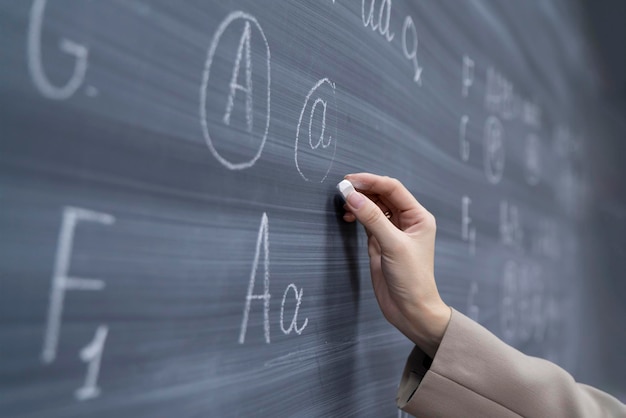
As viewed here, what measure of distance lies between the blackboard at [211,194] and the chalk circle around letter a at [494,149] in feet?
0.40

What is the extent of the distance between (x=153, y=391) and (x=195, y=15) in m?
0.23

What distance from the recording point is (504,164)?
1.10 meters

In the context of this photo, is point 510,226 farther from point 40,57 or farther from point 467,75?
point 40,57

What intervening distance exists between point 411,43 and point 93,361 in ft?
1.78

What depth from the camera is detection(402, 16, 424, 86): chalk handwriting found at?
0.74 m

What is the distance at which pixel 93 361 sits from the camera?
350mm

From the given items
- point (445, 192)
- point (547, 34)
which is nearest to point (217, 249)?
point (445, 192)

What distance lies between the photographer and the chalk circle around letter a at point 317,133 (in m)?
0.54

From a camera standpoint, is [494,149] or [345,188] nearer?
[345,188]

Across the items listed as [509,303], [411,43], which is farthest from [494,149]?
[411,43]

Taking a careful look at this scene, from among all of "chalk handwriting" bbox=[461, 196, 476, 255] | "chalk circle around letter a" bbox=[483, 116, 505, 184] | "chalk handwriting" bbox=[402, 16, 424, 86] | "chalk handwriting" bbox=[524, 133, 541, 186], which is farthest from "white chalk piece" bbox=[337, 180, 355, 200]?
"chalk handwriting" bbox=[524, 133, 541, 186]

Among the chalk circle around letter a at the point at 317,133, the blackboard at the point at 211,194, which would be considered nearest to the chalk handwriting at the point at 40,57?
the blackboard at the point at 211,194

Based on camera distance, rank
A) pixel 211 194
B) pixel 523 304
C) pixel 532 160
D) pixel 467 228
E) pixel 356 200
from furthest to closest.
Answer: pixel 532 160, pixel 523 304, pixel 467 228, pixel 356 200, pixel 211 194

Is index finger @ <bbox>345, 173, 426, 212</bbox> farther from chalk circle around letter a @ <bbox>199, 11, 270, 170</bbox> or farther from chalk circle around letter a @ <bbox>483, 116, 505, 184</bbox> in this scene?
chalk circle around letter a @ <bbox>483, 116, 505, 184</bbox>
